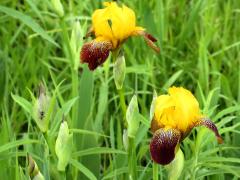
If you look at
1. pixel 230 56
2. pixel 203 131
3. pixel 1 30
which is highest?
pixel 1 30

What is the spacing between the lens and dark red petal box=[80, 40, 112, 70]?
147 centimetres

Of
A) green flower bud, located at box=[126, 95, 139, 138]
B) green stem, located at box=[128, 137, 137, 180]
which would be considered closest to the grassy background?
green stem, located at box=[128, 137, 137, 180]

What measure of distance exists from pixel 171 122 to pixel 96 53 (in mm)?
346

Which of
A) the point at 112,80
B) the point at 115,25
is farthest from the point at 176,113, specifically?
the point at 112,80

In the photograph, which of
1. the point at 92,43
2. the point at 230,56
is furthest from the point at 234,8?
the point at 92,43

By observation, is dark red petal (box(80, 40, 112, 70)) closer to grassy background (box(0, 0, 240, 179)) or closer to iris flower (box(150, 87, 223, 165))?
grassy background (box(0, 0, 240, 179))

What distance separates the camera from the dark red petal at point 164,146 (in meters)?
1.19

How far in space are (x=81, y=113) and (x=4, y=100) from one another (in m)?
0.35

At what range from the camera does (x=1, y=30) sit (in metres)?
2.66

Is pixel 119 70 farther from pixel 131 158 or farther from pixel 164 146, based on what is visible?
pixel 164 146

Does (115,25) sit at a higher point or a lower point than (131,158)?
higher

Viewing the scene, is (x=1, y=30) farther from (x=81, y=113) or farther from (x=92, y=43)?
(x=92, y=43)

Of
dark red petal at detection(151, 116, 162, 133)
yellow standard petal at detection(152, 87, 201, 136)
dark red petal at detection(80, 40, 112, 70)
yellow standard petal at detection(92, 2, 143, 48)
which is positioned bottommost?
dark red petal at detection(151, 116, 162, 133)

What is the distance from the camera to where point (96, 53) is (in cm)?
148
